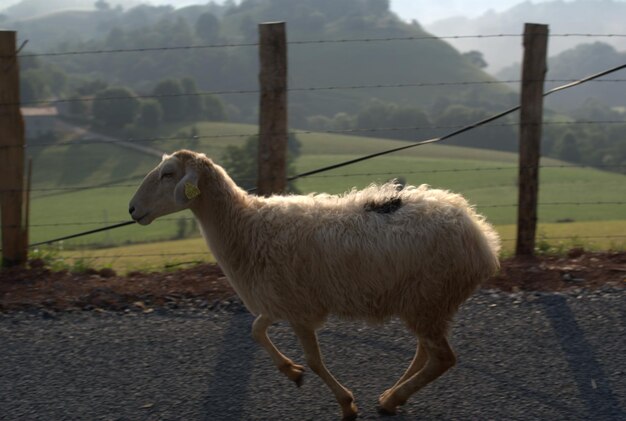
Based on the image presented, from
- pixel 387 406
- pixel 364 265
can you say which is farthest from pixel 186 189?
pixel 387 406

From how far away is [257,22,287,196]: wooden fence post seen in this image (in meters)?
7.20

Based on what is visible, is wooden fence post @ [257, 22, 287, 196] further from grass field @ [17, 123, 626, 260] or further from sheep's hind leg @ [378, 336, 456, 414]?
grass field @ [17, 123, 626, 260]

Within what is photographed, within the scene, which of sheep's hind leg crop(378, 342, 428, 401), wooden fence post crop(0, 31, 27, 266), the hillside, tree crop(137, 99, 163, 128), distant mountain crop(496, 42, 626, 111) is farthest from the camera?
distant mountain crop(496, 42, 626, 111)

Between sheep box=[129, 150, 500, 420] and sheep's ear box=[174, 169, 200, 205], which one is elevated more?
sheep's ear box=[174, 169, 200, 205]

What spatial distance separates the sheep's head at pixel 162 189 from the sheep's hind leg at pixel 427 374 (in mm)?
1743

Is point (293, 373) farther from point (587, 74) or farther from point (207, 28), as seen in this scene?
point (207, 28)

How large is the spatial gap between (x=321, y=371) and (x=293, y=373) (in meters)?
0.26

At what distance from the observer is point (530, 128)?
748 cm

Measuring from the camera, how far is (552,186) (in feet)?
107

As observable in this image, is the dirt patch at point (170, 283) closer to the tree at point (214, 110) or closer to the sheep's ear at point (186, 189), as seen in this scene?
the sheep's ear at point (186, 189)

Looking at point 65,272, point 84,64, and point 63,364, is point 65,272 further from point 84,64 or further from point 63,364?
point 84,64

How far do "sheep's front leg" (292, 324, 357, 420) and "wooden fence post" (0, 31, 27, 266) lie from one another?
13.1 feet

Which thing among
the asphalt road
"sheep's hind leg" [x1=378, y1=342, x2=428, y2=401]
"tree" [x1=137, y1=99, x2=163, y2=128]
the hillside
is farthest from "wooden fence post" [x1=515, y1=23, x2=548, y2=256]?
the hillside

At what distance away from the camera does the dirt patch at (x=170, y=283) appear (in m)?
6.48
